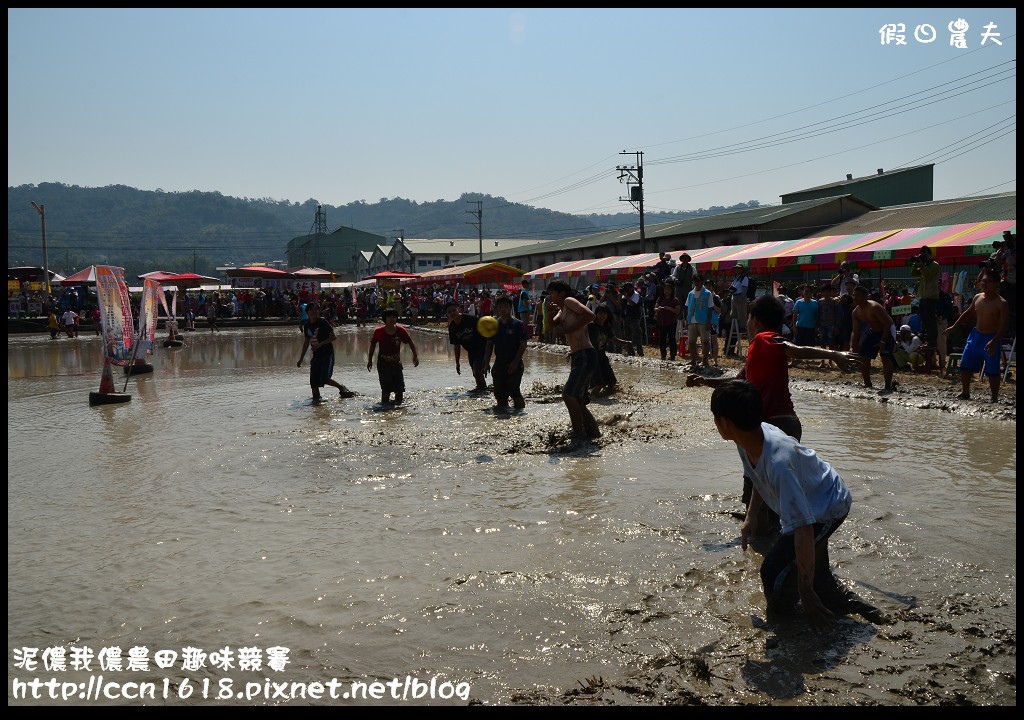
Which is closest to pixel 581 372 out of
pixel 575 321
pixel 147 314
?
pixel 575 321

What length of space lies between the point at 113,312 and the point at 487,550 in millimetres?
12297

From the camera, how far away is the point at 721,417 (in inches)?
167

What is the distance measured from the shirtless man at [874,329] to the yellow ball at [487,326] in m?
5.43

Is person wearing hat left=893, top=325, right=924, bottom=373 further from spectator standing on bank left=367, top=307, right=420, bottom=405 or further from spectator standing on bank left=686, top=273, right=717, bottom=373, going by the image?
spectator standing on bank left=367, top=307, right=420, bottom=405

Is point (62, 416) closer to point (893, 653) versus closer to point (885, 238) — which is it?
point (893, 653)

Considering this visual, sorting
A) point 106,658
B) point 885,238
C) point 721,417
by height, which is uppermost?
point 885,238

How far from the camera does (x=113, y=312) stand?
1582cm

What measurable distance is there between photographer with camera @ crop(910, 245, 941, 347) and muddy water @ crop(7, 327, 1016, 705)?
3693mm

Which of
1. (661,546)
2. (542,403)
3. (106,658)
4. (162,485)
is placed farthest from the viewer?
(542,403)

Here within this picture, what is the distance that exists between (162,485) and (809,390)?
9.81m

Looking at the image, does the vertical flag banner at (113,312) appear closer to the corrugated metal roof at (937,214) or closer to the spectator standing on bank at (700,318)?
the spectator standing on bank at (700,318)

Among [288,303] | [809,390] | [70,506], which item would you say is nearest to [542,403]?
[809,390]

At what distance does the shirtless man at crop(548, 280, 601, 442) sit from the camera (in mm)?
9625

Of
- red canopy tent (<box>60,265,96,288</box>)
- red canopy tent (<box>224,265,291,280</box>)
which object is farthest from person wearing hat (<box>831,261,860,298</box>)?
red canopy tent (<box>60,265,96,288</box>)
